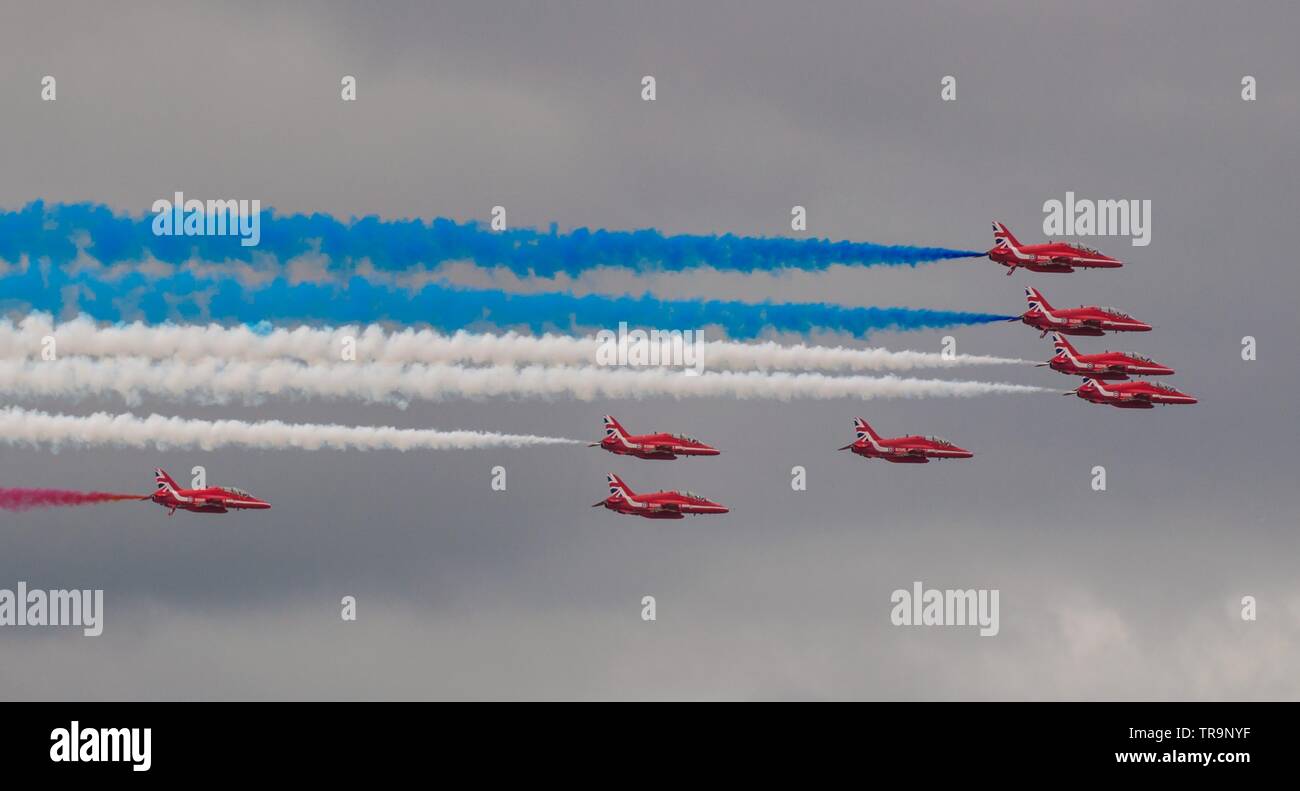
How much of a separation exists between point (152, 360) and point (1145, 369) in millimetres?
41134

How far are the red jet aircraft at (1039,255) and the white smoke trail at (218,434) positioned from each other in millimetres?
19147

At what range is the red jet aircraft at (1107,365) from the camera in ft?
436

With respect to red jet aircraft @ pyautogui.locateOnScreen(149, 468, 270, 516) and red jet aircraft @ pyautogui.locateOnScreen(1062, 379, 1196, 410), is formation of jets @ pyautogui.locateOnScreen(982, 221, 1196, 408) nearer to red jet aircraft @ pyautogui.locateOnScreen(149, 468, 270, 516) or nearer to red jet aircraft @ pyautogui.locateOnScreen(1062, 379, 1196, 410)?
red jet aircraft @ pyautogui.locateOnScreen(1062, 379, 1196, 410)

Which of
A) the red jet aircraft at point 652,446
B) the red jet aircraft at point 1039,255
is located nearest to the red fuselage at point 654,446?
the red jet aircraft at point 652,446

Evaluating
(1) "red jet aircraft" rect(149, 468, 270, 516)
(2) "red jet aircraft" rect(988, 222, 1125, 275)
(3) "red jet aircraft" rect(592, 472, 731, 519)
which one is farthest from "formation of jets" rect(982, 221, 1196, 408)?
(1) "red jet aircraft" rect(149, 468, 270, 516)

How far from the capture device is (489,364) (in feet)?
405

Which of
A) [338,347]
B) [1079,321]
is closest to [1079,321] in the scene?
[1079,321]

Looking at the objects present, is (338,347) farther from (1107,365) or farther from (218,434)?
(1107,365)

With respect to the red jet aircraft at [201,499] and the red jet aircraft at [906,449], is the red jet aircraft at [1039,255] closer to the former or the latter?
the red jet aircraft at [906,449]

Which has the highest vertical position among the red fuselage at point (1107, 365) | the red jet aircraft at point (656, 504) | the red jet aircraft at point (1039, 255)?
the red jet aircraft at point (1039, 255)

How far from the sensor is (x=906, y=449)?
135375mm

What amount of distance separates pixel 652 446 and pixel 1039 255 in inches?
686
